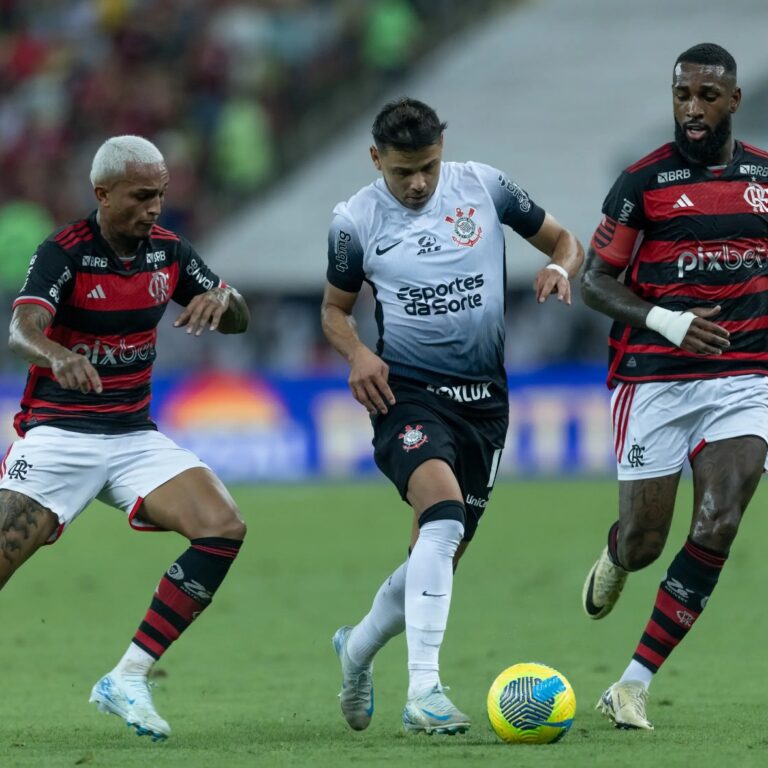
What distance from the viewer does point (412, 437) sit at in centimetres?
772

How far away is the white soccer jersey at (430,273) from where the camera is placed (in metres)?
7.91

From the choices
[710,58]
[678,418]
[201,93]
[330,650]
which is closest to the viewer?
[710,58]

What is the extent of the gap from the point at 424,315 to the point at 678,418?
125 centimetres

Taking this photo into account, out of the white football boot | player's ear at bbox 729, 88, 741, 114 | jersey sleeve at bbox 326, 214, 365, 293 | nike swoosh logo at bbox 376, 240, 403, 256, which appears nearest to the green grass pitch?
the white football boot

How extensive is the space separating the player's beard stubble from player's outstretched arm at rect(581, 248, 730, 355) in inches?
24.0

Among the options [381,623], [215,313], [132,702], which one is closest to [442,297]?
[215,313]

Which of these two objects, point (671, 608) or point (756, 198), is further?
point (756, 198)

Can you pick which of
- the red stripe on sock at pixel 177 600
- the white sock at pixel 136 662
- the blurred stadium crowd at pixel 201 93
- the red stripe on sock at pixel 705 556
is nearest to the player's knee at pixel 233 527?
the red stripe on sock at pixel 177 600

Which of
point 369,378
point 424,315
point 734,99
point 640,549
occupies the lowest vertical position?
point 640,549

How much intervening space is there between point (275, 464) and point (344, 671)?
13018 millimetres

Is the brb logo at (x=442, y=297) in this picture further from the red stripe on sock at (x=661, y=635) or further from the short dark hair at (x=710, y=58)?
the red stripe on sock at (x=661, y=635)

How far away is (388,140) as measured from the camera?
766 cm

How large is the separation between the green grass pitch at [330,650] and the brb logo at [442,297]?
71.6 inches

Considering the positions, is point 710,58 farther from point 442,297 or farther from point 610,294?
point 442,297
